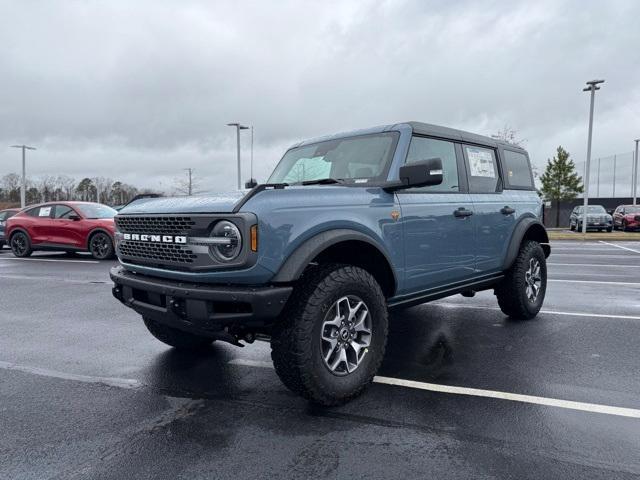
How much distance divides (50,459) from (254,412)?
114 centimetres

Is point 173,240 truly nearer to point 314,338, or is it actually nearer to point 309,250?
point 309,250

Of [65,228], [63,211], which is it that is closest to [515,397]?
[65,228]

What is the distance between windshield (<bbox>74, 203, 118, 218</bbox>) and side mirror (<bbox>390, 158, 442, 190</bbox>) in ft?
36.7

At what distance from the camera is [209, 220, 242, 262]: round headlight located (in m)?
2.83

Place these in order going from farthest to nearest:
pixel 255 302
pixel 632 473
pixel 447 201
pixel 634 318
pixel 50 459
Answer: pixel 634 318 → pixel 447 201 → pixel 255 302 → pixel 50 459 → pixel 632 473

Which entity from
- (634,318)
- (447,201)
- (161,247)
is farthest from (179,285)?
(634,318)

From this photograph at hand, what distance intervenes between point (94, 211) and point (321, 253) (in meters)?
11.2

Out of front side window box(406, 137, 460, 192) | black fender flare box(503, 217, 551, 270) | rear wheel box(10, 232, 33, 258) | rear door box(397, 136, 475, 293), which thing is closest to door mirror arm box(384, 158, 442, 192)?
rear door box(397, 136, 475, 293)

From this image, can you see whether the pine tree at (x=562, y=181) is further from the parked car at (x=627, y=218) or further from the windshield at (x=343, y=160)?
the windshield at (x=343, y=160)

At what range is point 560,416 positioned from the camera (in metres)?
2.97

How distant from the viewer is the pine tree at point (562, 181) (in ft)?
141

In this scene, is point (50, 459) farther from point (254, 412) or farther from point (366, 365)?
point (366, 365)

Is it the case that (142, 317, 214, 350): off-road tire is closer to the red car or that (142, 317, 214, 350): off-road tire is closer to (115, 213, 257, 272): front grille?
(115, 213, 257, 272): front grille

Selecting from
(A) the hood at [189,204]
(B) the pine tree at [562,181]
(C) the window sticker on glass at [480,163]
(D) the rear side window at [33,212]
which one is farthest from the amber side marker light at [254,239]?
(B) the pine tree at [562,181]
